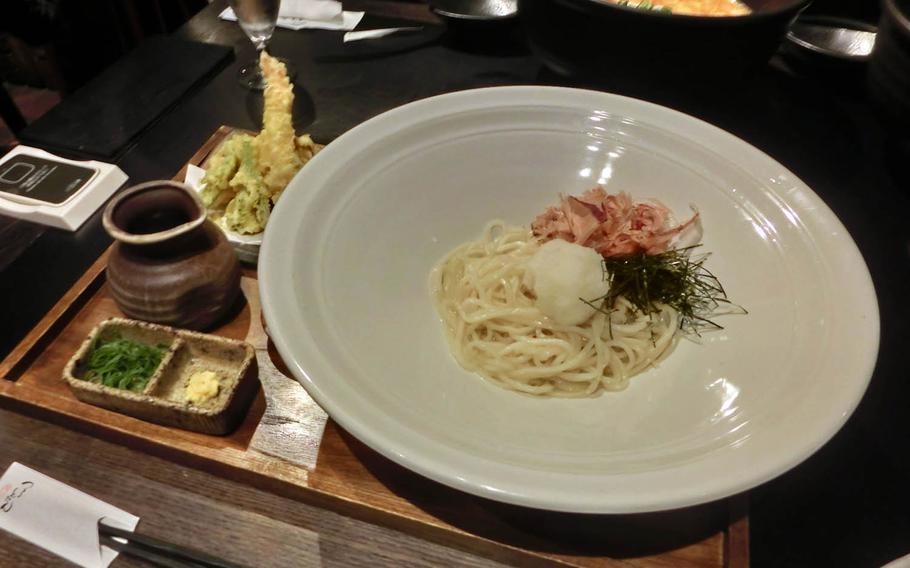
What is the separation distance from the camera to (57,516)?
3.94ft

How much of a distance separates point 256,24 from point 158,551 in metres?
1.93

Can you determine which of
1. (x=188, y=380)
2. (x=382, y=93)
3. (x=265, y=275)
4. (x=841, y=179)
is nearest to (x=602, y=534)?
(x=265, y=275)

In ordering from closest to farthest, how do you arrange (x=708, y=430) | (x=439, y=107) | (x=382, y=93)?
1. (x=708, y=430)
2. (x=439, y=107)
3. (x=382, y=93)

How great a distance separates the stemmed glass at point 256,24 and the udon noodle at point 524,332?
1293mm

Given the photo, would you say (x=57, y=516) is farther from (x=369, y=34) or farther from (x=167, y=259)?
(x=369, y=34)

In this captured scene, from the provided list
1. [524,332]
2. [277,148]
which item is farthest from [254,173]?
[524,332]

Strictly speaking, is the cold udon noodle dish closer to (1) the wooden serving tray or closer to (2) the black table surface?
(1) the wooden serving tray

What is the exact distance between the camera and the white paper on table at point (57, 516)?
1.15 m

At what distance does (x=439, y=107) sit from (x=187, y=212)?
71 centimetres

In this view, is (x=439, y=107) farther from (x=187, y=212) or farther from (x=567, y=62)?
(x=187, y=212)

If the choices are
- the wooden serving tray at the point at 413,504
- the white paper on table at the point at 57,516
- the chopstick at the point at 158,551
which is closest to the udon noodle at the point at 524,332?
the wooden serving tray at the point at 413,504

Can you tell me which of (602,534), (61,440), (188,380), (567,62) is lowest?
(61,440)

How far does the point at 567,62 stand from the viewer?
1.91m

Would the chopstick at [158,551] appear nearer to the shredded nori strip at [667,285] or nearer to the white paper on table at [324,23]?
the shredded nori strip at [667,285]
